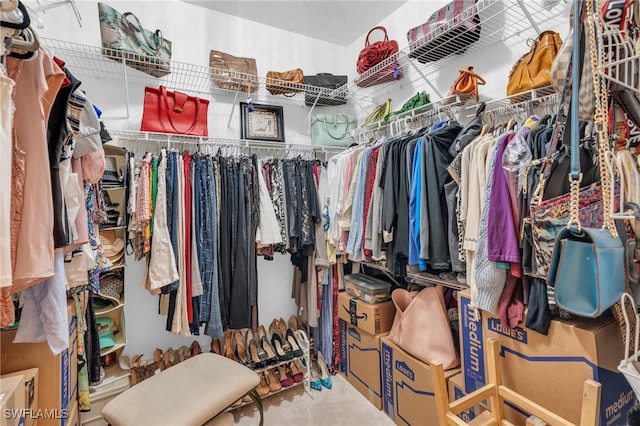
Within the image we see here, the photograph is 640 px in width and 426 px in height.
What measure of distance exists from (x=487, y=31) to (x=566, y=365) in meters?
1.79

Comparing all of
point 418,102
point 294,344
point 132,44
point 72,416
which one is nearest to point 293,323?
point 294,344

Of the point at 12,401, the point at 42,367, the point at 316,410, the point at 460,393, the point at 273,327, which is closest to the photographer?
the point at 12,401

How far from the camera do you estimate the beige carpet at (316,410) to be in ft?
6.03

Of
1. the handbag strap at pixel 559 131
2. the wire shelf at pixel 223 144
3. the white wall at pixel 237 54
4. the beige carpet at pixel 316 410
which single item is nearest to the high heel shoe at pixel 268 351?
the beige carpet at pixel 316 410

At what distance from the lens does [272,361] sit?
2.07 meters

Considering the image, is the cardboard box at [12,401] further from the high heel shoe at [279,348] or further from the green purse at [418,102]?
the green purse at [418,102]

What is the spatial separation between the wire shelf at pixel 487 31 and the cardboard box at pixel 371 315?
158 centimetres

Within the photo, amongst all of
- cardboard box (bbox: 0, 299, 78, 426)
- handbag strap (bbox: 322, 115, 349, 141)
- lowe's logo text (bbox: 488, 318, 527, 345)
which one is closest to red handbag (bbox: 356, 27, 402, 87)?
handbag strap (bbox: 322, 115, 349, 141)

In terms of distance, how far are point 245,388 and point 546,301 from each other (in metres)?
1.24

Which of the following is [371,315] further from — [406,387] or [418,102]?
[418,102]

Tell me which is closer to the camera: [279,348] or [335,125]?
[279,348]

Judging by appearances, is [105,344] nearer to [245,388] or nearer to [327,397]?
[245,388]

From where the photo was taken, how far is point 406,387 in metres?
1.72

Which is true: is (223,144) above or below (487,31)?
below
